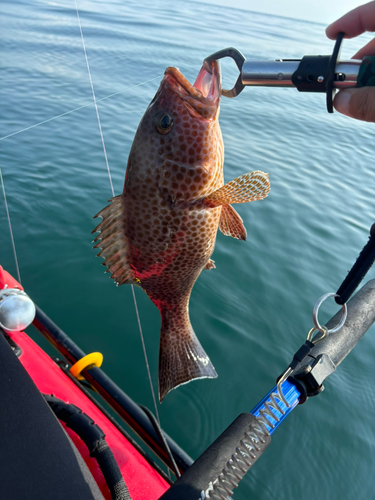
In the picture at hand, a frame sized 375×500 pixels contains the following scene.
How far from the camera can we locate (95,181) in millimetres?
7738

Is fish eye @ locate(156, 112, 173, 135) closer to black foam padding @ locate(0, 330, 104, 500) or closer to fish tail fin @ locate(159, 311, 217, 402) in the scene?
fish tail fin @ locate(159, 311, 217, 402)

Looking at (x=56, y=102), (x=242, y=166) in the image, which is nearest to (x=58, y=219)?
(x=242, y=166)

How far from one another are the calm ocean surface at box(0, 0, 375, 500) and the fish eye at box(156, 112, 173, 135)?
3365 mm

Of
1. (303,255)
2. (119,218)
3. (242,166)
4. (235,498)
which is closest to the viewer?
(119,218)

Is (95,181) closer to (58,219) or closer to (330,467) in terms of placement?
(58,219)

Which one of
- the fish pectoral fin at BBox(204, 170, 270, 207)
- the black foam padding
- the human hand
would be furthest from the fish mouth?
the black foam padding

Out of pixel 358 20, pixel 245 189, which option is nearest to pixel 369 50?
pixel 358 20

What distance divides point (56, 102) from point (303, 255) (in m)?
9.42

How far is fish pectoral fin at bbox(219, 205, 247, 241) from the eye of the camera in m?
1.90

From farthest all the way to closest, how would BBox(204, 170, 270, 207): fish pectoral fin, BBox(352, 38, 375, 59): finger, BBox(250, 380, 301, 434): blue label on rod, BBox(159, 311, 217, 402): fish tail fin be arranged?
1. BBox(159, 311, 217, 402): fish tail fin
2. BBox(204, 170, 270, 207): fish pectoral fin
3. BBox(250, 380, 301, 434): blue label on rod
4. BBox(352, 38, 375, 59): finger

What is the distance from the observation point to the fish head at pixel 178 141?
5.74 ft

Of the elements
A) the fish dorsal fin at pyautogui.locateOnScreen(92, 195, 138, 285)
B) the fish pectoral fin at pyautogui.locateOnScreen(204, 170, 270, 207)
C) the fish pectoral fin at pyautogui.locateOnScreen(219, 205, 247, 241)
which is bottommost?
the fish dorsal fin at pyautogui.locateOnScreen(92, 195, 138, 285)

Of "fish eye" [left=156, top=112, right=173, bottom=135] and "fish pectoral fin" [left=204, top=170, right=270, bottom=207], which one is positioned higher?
"fish eye" [left=156, top=112, right=173, bottom=135]

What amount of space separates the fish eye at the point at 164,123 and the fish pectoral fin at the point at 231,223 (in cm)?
48
